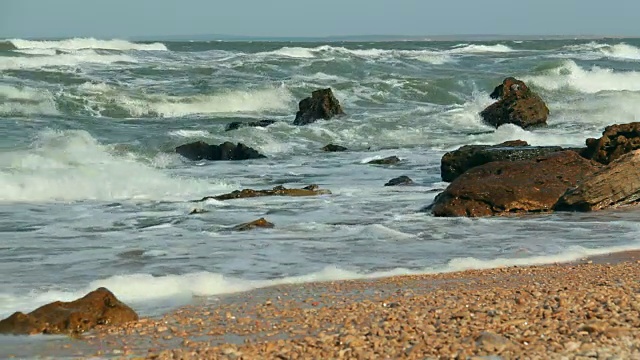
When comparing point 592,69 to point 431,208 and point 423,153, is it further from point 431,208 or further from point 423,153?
point 431,208

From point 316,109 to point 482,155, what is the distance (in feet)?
33.0

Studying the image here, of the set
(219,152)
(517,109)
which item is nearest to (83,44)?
(517,109)

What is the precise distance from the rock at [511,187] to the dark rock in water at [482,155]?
0.70m

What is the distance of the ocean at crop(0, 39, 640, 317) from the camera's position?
773cm

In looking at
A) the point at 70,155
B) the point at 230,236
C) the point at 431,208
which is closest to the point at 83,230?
the point at 230,236

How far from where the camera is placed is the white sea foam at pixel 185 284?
21.5ft

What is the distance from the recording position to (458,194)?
10.5m

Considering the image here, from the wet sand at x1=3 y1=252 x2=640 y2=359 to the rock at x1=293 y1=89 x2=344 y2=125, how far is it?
49.6 feet

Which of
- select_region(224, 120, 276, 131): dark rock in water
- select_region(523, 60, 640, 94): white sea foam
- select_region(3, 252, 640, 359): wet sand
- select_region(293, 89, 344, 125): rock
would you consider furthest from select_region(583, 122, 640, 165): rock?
select_region(523, 60, 640, 94): white sea foam

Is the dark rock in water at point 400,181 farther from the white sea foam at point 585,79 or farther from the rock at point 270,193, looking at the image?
the white sea foam at point 585,79

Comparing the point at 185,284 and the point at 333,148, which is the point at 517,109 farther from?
the point at 185,284

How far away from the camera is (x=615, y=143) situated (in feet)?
38.7

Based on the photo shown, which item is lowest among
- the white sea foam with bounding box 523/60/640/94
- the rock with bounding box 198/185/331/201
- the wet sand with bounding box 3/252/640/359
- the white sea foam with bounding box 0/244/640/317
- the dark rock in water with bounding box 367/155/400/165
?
the white sea foam with bounding box 523/60/640/94

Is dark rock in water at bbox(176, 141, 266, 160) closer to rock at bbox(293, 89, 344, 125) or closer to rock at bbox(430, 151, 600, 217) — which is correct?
rock at bbox(293, 89, 344, 125)
